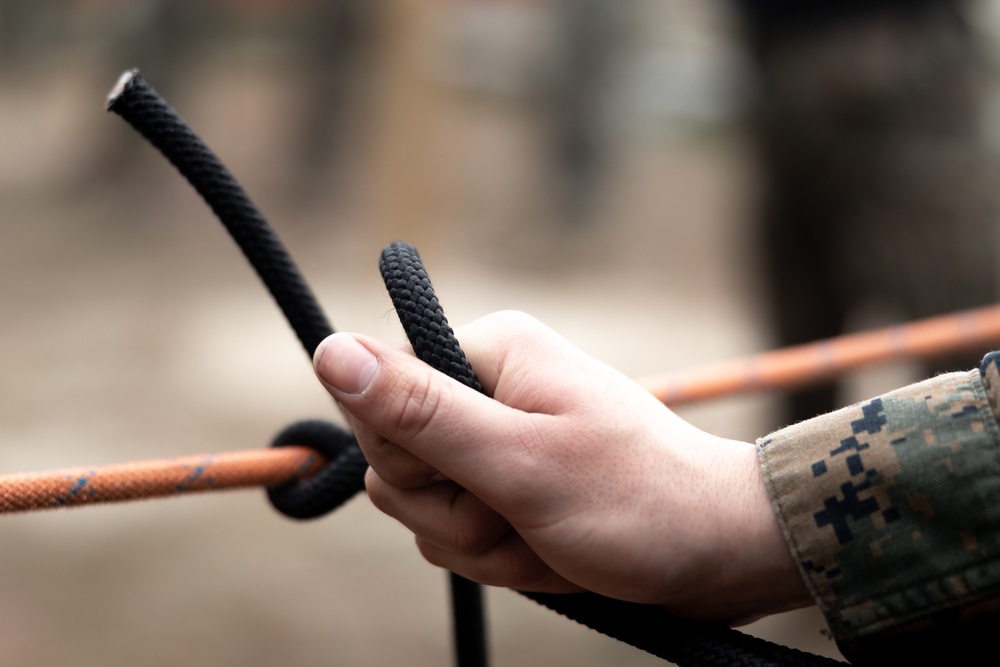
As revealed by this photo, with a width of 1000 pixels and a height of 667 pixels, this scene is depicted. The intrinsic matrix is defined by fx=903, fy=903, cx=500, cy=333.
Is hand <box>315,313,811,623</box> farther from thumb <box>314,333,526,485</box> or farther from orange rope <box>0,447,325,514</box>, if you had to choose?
orange rope <box>0,447,325,514</box>

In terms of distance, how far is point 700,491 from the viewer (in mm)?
349

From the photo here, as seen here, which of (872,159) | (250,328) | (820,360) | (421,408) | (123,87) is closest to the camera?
(421,408)

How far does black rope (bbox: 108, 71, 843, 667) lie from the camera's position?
36cm

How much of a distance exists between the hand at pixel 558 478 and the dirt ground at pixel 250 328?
81mm

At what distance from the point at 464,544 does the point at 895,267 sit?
1190 millimetres

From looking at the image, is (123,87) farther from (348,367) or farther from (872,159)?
(872,159)

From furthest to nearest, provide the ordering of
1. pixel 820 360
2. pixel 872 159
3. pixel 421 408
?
pixel 872 159, pixel 820 360, pixel 421 408

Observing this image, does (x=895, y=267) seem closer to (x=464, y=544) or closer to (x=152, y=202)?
(x=464, y=544)

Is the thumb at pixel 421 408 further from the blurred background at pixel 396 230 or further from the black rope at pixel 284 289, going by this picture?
the blurred background at pixel 396 230

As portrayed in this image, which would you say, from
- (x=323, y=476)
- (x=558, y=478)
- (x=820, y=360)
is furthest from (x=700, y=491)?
(x=820, y=360)

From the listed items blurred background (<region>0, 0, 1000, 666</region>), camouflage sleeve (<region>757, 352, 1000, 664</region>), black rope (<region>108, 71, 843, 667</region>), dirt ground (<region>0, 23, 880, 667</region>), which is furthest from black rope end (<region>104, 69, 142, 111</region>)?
blurred background (<region>0, 0, 1000, 666</region>)

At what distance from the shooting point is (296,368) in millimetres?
2521

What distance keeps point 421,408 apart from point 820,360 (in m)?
0.51

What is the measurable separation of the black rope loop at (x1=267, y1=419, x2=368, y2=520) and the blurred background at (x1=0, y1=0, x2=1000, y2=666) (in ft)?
3.16
